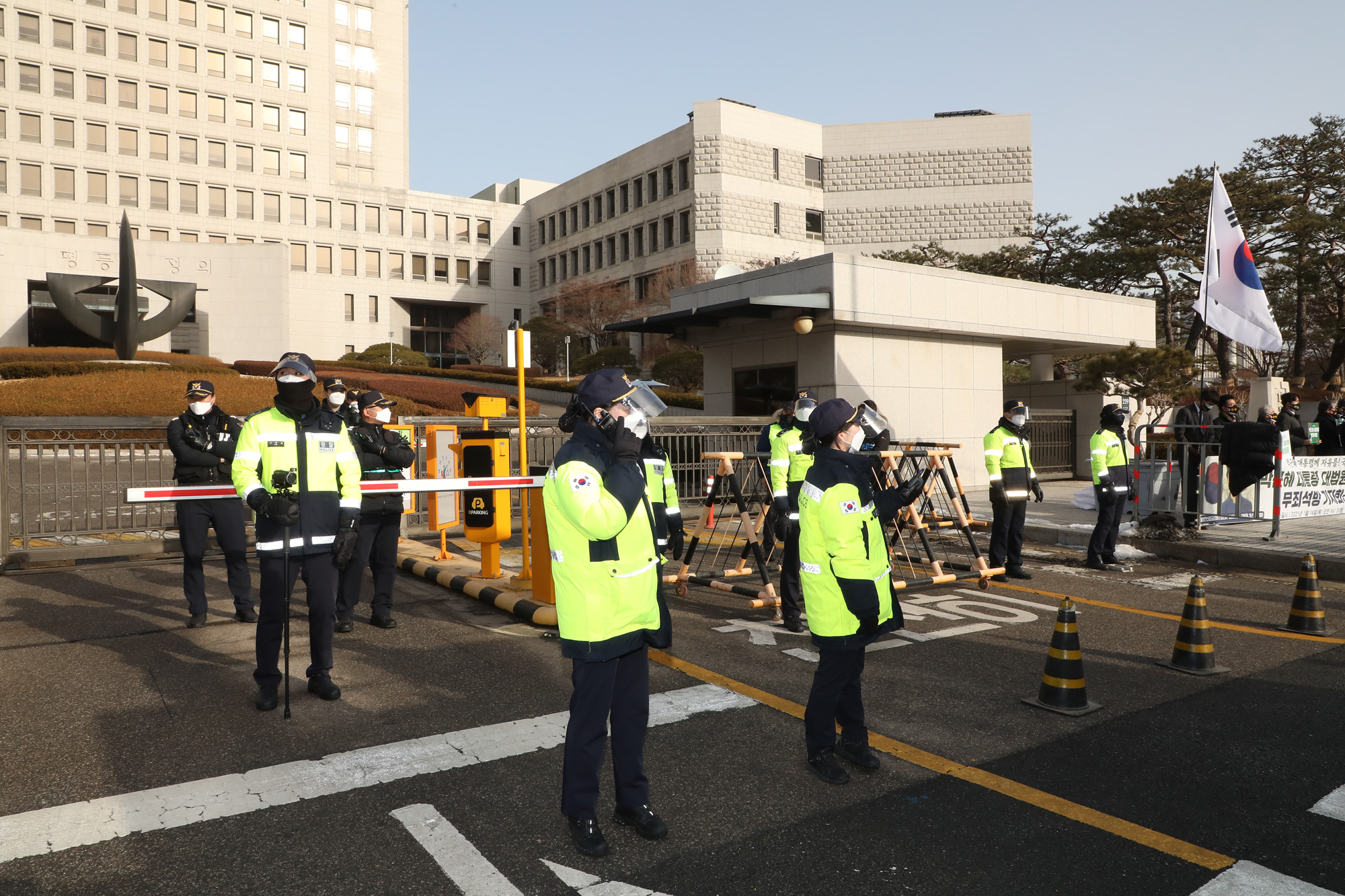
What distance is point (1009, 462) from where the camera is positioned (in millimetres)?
9539

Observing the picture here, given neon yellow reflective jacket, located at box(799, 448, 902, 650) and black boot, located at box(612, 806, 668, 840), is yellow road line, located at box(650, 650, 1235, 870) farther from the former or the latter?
black boot, located at box(612, 806, 668, 840)

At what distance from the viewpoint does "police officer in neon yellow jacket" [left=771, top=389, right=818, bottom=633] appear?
7094 millimetres

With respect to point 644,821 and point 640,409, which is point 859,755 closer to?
point 644,821

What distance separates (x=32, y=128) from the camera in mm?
52688

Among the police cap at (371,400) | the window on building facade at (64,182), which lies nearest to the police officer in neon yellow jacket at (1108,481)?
the police cap at (371,400)

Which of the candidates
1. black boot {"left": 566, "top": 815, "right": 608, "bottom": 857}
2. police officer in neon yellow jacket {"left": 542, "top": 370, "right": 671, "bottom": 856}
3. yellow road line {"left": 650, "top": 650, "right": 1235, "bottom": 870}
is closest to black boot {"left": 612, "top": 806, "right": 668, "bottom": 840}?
police officer in neon yellow jacket {"left": 542, "top": 370, "right": 671, "bottom": 856}

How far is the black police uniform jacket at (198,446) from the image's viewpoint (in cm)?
751

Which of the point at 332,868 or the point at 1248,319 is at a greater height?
the point at 1248,319

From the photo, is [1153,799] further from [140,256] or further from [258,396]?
[140,256]

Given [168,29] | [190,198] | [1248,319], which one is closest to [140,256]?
[190,198]

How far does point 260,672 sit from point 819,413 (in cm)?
363

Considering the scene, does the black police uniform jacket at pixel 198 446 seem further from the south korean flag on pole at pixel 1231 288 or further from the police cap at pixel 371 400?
the south korean flag on pole at pixel 1231 288

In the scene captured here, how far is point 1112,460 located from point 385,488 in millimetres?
7496

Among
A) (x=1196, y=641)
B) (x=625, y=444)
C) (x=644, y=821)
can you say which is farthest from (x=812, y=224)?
(x=644, y=821)
